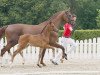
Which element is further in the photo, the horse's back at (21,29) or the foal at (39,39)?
the horse's back at (21,29)

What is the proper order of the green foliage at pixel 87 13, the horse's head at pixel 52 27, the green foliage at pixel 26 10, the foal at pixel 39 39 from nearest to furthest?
the foal at pixel 39 39
the horse's head at pixel 52 27
the green foliage at pixel 26 10
the green foliage at pixel 87 13

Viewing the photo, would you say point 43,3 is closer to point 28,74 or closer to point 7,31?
point 7,31

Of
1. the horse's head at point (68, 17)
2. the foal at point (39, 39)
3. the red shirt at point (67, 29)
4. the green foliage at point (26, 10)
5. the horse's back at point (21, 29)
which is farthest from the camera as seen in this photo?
the green foliage at point (26, 10)

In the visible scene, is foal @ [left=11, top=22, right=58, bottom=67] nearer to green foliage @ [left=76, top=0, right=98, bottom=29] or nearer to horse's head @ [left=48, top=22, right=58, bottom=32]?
horse's head @ [left=48, top=22, right=58, bottom=32]

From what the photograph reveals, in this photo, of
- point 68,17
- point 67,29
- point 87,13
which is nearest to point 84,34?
point 67,29

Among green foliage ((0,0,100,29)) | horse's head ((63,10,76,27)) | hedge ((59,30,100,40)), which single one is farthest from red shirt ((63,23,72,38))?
green foliage ((0,0,100,29))

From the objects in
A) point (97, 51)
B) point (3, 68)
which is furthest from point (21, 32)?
point (97, 51)

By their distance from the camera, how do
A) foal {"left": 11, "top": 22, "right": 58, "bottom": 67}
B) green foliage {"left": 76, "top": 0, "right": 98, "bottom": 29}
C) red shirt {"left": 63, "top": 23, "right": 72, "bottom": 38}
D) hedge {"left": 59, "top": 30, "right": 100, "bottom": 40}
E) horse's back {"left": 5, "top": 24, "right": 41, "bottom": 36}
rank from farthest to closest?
green foliage {"left": 76, "top": 0, "right": 98, "bottom": 29} < hedge {"left": 59, "top": 30, "right": 100, "bottom": 40} < red shirt {"left": 63, "top": 23, "right": 72, "bottom": 38} < horse's back {"left": 5, "top": 24, "right": 41, "bottom": 36} < foal {"left": 11, "top": 22, "right": 58, "bottom": 67}

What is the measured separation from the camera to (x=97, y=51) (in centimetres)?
2075

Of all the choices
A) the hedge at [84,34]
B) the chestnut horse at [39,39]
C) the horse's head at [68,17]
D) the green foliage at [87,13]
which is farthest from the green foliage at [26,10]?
the chestnut horse at [39,39]

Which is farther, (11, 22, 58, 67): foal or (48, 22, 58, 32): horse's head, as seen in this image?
(48, 22, 58, 32): horse's head

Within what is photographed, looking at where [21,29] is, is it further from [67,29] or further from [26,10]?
[26,10]

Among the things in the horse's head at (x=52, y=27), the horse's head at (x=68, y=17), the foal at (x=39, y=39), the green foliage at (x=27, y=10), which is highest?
the horse's head at (x=68, y=17)

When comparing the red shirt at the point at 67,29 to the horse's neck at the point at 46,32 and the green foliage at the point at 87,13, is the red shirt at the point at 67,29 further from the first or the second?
A: the green foliage at the point at 87,13
